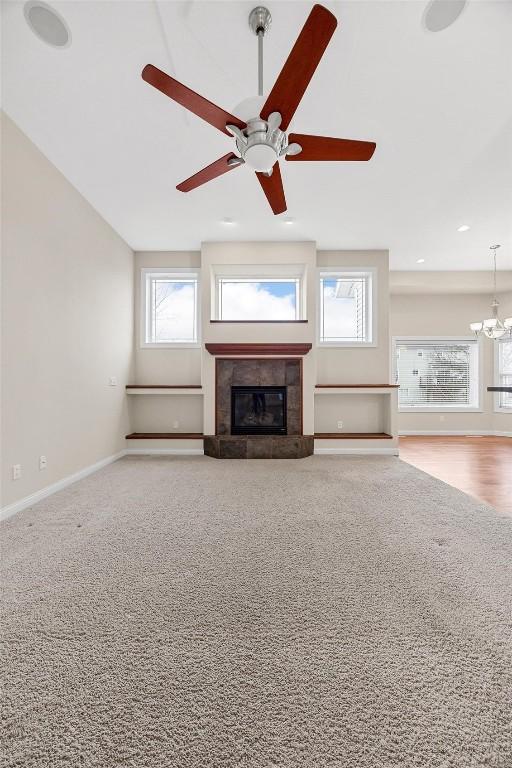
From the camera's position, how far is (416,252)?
5617mm

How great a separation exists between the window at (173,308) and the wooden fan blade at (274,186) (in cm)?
330

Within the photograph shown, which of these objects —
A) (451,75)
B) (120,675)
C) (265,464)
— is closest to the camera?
(120,675)

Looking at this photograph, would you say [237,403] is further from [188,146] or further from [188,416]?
[188,146]

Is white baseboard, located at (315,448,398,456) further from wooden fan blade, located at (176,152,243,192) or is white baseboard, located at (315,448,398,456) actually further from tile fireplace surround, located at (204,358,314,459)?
wooden fan blade, located at (176,152,243,192)

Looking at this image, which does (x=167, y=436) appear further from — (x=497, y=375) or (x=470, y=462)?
(x=497, y=375)

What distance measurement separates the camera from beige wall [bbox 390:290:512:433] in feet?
23.8

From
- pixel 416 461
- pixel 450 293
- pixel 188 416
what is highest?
pixel 450 293

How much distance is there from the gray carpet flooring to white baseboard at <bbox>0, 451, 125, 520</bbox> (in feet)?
0.56

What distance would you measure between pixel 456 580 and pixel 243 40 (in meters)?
3.17

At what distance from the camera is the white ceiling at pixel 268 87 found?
1.98 meters

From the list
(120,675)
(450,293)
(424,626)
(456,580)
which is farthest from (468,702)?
(450,293)

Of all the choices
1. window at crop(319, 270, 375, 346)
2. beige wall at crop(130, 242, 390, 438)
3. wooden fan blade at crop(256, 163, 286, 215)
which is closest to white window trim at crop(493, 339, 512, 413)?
beige wall at crop(130, 242, 390, 438)

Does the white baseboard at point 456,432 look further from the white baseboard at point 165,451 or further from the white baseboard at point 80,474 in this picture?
the white baseboard at point 80,474

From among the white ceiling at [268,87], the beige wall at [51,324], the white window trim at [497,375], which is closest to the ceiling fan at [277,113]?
the white ceiling at [268,87]
